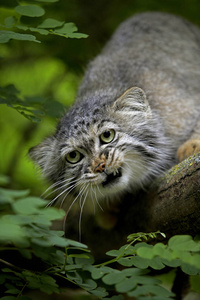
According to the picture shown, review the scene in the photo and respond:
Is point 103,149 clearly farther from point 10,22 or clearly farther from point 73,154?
point 10,22

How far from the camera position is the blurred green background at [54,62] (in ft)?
17.5

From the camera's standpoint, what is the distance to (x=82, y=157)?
11.3ft

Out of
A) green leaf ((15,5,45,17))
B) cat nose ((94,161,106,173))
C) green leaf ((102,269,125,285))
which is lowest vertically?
green leaf ((102,269,125,285))

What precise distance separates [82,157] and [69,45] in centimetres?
234

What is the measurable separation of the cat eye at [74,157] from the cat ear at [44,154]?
35 centimetres

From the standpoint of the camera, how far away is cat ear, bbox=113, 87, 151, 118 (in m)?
3.65

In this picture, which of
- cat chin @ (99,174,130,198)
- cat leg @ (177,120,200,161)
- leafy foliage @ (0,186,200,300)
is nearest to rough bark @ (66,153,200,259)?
cat chin @ (99,174,130,198)

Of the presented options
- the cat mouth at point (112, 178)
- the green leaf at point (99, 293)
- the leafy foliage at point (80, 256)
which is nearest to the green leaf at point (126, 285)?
the leafy foliage at point (80, 256)

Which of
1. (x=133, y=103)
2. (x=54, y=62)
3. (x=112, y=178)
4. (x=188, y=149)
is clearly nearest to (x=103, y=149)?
(x=112, y=178)

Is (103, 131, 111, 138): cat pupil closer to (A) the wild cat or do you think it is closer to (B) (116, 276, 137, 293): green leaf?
(A) the wild cat

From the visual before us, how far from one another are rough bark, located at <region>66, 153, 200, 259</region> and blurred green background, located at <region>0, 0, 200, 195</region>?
1.45 meters

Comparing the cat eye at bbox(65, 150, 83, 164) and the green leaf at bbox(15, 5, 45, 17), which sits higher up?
the green leaf at bbox(15, 5, 45, 17)

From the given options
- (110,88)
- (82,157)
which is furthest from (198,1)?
(82,157)

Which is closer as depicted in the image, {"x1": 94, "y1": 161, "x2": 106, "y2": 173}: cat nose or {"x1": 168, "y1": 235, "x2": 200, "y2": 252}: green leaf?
{"x1": 168, "y1": 235, "x2": 200, "y2": 252}: green leaf
